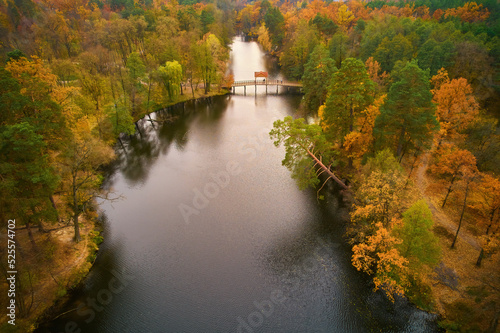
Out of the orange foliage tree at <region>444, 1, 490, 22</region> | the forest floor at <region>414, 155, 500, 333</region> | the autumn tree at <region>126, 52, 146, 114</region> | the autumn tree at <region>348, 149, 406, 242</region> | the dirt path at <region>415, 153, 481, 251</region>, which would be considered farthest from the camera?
the orange foliage tree at <region>444, 1, 490, 22</region>

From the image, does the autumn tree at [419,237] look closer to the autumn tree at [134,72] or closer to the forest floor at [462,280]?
the forest floor at [462,280]

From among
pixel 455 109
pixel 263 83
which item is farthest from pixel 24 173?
pixel 263 83

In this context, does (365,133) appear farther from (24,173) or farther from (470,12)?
(470,12)

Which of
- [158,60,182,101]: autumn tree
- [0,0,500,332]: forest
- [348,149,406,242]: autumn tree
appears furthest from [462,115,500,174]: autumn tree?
[158,60,182,101]: autumn tree

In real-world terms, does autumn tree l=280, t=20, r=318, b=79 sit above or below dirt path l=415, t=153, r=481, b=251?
above

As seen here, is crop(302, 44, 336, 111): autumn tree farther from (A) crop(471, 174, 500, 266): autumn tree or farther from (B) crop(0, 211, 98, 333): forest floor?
(B) crop(0, 211, 98, 333): forest floor

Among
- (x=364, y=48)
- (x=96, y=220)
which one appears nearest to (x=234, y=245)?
(x=96, y=220)

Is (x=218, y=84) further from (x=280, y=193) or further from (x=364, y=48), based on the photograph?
(x=280, y=193)
